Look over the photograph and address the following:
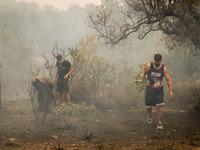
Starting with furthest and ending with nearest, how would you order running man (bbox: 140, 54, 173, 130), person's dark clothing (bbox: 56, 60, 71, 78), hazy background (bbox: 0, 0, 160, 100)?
hazy background (bbox: 0, 0, 160, 100) < person's dark clothing (bbox: 56, 60, 71, 78) < running man (bbox: 140, 54, 173, 130)

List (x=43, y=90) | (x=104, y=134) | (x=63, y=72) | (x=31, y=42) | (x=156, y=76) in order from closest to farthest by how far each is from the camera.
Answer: (x=104, y=134) < (x=156, y=76) < (x=43, y=90) < (x=63, y=72) < (x=31, y=42)

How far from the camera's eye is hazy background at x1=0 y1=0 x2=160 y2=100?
28.9m

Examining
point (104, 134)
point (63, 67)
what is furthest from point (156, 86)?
point (63, 67)

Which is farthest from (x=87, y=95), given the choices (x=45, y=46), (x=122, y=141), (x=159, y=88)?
(x=45, y=46)

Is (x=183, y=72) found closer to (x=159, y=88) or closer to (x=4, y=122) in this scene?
(x=159, y=88)

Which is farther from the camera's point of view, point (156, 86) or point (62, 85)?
point (62, 85)

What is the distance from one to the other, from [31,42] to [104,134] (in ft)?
113

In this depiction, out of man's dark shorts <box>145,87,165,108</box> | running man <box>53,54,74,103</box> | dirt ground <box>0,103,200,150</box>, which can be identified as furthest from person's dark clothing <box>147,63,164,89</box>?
running man <box>53,54,74,103</box>

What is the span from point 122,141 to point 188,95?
576cm

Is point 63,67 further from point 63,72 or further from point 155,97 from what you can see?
point 155,97

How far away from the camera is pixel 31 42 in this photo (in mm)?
37719

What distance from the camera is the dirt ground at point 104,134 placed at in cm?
435

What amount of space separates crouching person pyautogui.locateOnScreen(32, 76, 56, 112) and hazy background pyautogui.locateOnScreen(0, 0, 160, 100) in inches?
459

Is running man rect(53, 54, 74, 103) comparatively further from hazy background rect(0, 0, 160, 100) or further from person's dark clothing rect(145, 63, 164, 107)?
hazy background rect(0, 0, 160, 100)
